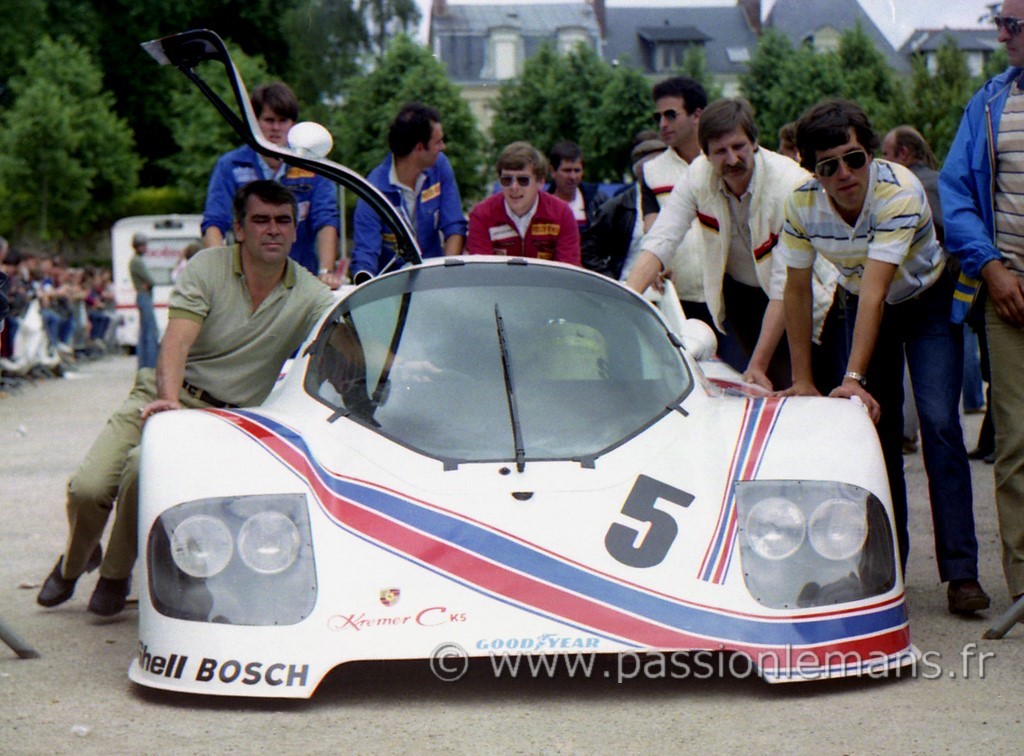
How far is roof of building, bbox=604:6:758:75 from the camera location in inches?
2931

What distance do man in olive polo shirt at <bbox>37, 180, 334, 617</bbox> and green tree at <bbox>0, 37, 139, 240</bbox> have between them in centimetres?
4260

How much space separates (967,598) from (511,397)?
5.70 feet

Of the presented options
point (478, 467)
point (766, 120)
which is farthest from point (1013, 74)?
point (766, 120)

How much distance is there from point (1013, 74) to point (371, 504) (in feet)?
9.41

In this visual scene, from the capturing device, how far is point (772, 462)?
15.2 ft

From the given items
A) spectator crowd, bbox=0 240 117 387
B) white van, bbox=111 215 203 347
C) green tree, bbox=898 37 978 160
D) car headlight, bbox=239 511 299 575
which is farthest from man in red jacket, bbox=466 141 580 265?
green tree, bbox=898 37 978 160

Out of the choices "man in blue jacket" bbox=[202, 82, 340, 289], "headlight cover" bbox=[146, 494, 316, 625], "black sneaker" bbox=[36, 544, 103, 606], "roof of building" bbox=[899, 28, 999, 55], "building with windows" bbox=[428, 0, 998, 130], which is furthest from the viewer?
"building with windows" bbox=[428, 0, 998, 130]

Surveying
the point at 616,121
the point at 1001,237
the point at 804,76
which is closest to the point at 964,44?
the point at 804,76

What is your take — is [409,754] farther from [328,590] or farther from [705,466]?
[705,466]

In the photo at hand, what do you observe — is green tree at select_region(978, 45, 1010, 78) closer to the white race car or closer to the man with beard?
the man with beard

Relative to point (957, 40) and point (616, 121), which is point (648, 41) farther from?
point (957, 40)

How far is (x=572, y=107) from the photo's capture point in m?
58.7

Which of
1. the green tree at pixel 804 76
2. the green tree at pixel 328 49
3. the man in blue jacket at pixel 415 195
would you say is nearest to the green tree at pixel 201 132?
the green tree at pixel 328 49

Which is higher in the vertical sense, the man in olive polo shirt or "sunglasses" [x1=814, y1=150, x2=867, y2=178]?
"sunglasses" [x1=814, y1=150, x2=867, y2=178]
